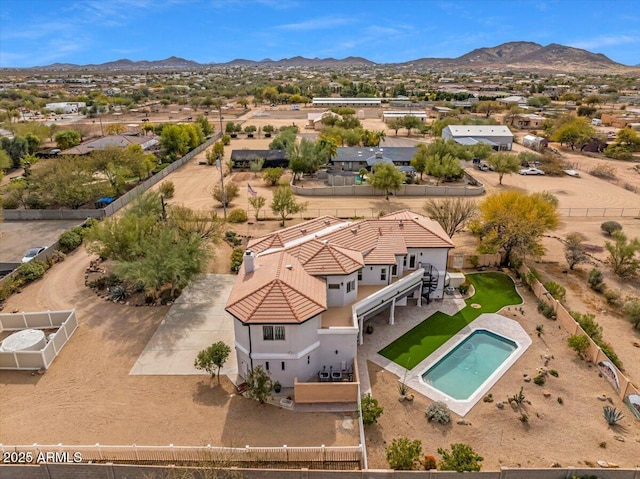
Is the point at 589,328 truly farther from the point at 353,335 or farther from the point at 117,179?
the point at 117,179

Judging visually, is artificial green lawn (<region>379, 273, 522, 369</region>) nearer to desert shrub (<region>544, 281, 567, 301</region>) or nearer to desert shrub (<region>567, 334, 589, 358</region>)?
desert shrub (<region>544, 281, 567, 301</region>)

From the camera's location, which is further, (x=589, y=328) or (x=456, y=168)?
(x=456, y=168)

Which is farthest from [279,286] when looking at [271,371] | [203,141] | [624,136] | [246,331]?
[624,136]

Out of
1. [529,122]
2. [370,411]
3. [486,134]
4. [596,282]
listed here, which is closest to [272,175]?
[596,282]

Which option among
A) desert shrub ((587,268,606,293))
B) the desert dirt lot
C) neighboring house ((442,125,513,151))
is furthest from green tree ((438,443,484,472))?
neighboring house ((442,125,513,151))

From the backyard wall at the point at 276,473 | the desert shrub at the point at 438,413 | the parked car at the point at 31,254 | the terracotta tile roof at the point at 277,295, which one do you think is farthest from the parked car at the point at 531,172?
the parked car at the point at 31,254

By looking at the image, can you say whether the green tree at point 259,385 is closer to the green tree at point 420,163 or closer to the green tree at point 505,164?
the green tree at point 420,163
